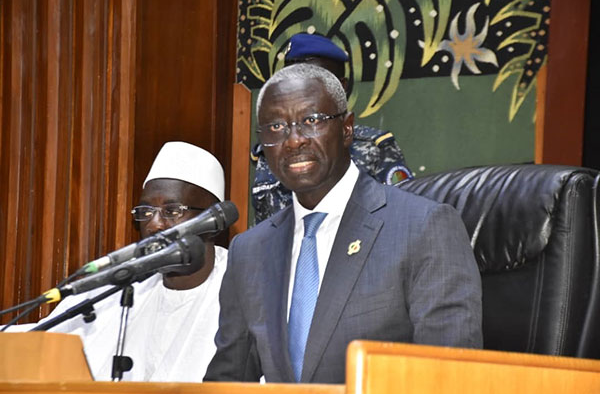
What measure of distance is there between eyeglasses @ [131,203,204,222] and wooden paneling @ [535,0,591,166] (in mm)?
1257

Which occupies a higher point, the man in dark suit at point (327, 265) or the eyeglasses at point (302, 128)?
the eyeglasses at point (302, 128)

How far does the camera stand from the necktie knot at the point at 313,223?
2.08 m

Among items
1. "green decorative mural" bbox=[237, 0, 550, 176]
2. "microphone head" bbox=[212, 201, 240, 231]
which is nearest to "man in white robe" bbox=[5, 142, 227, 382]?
"green decorative mural" bbox=[237, 0, 550, 176]

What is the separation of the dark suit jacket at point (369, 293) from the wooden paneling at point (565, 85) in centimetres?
131

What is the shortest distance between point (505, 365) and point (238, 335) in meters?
1.03

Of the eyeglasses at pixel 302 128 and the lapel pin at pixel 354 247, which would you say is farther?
the eyeglasses at pixel 302 128

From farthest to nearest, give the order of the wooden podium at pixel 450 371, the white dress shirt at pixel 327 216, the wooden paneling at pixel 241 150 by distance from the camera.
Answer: the wooden paneling at pixel 241 150 < the white dress shirt at pixel 327 216 < the wooden podium at pixel 450 371

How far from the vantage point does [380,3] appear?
3672 millimetres

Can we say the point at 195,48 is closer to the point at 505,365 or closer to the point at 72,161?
the point at 72,161

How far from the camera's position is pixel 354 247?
197 cm

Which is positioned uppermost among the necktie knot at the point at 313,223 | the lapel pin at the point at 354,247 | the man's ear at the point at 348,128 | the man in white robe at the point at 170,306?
the man's ear at the point at 348,128

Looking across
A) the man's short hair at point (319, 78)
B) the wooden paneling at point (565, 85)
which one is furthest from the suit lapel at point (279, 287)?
the wooden paneling at point (565, 85)

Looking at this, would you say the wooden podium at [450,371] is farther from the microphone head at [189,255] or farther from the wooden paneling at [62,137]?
the wooden paneling at [62,137]

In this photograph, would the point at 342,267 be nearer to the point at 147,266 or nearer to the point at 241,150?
the point at 147,266
